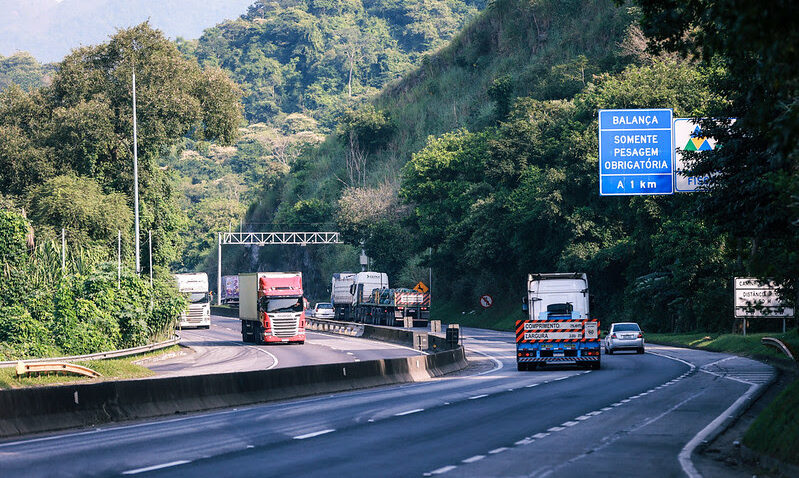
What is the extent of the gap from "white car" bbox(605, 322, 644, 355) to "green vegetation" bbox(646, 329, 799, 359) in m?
4.22

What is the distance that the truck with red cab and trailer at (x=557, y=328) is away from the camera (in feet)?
117

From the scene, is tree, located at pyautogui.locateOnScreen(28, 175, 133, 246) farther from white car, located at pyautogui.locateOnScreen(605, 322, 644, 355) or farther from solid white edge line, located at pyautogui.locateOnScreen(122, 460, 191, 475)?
solid white edge line, located at pyautogui.locateOnScreen(122, 460, 191, 475)

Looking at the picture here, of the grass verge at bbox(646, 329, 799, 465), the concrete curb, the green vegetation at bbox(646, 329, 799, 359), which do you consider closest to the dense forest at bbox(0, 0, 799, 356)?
the grass verge at bbox(646, 329, 799, 465)

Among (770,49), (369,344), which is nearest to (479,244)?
(369,344)

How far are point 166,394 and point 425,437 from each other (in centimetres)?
697

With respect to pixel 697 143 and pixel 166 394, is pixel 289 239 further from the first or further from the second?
pixel 166 394

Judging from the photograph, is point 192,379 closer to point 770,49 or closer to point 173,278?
point 770,49

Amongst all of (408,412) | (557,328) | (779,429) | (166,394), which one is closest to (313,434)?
(408,412)

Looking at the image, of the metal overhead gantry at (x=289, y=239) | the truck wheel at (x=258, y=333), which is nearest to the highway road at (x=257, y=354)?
the truck wheel at (x=258, y=333)

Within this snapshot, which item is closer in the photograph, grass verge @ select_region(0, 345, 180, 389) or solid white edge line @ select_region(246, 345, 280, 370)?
grass verge @ select_region(0, 345, 180, 389)

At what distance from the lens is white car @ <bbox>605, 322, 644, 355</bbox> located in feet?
154

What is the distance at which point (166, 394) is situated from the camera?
70.9ft

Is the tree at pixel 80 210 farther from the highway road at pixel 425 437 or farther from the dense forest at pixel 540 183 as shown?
the highway road at pixel 425 437

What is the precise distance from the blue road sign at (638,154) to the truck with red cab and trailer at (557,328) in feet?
12.7
